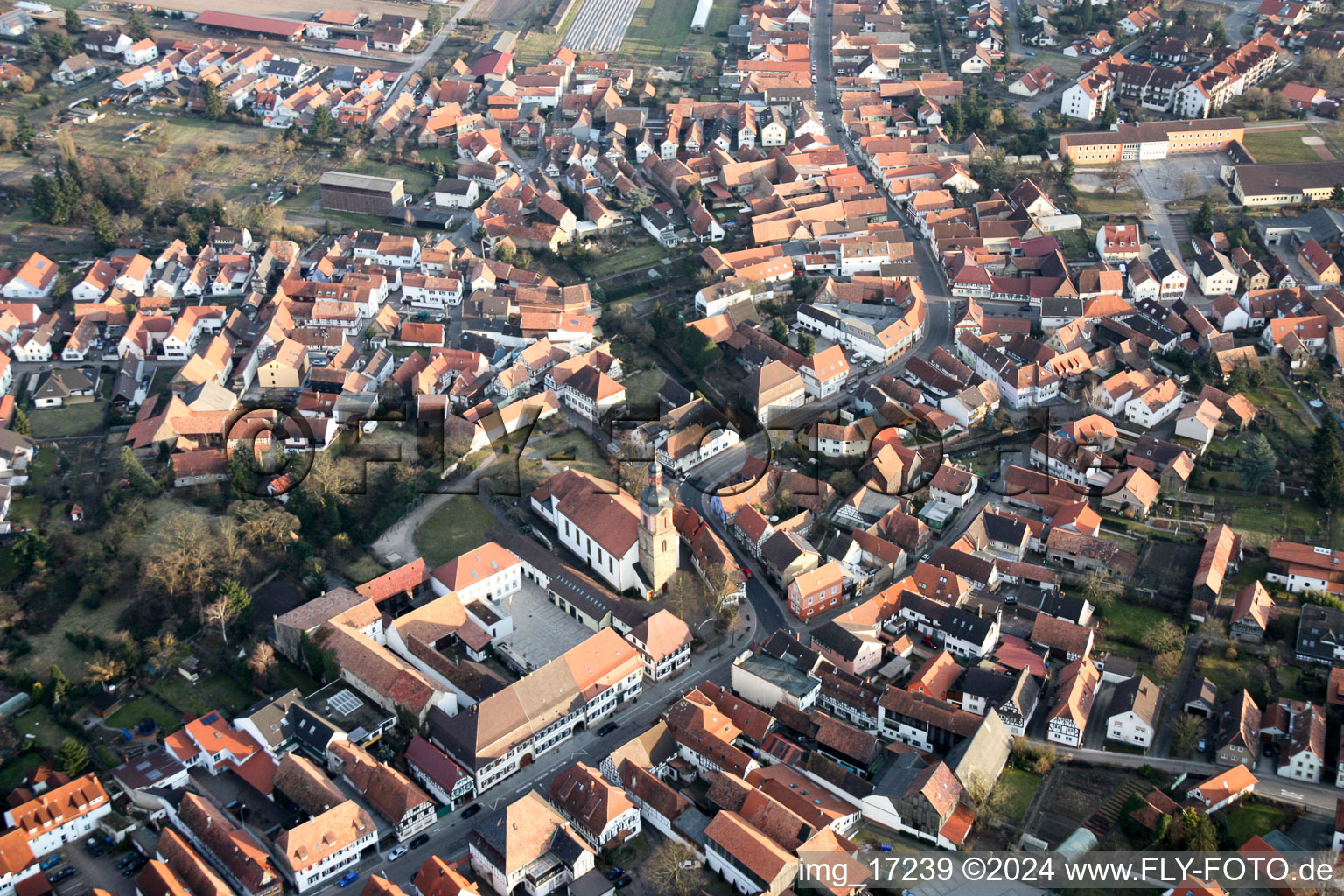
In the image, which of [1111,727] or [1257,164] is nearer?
[1111,727]

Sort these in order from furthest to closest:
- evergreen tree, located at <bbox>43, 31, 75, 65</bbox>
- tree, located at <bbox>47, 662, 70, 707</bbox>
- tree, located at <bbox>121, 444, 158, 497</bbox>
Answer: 1. evergreen tree, located at <bbox>43, 31, 75, 65</bbox>
2. tree, located at <bbox>121, 444, 158, 497</bbox>
3. tree, located at <bbox>47, 662, 70, 707</bbox>

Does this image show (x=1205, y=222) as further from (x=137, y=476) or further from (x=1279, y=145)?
(x=137, y=476)

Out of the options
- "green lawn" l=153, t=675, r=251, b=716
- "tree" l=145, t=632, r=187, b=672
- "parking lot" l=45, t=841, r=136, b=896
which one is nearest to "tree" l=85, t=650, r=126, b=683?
"tree" l=145, t=632, r=187, b=672

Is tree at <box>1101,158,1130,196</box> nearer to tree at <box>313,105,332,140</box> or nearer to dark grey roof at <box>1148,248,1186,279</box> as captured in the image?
Result: dark grey roof at <box>1148,248,1186,279</box>

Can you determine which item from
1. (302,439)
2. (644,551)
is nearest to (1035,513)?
(644,551)

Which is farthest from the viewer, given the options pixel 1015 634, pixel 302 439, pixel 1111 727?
pixel 302 439

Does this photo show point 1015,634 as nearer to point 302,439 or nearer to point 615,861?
point 615,861
